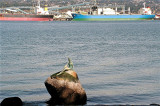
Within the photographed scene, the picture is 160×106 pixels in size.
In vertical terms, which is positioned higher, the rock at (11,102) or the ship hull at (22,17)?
the rock at (11,102)

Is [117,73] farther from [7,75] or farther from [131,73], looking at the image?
[7,75]

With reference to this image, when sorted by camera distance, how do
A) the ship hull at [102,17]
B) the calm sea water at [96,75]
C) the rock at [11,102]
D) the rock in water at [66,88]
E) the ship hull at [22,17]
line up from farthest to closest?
the ship hull at [102,17], the ship hull at [22,17], the calm sea water at [96,75], the rock in water at [66,88], the rock at [11,102]

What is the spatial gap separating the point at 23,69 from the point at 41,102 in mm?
8412

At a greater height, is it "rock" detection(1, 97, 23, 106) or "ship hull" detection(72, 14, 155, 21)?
"rock" detection(1, 97, 23, 106)

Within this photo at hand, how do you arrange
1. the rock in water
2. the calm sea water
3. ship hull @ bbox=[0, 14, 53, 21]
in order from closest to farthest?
the rock in water
the calm sea water
ship hull @ bbox=[0, 14, 53, 21]

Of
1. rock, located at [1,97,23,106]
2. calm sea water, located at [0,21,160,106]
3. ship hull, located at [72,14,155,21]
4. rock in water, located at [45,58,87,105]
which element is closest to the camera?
rock, located at [1,97,23,106]

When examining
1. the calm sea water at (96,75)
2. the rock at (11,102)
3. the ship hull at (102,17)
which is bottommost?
the ship hull at (102,17)

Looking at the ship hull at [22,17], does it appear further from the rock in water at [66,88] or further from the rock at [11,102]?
the rock at [11,102]

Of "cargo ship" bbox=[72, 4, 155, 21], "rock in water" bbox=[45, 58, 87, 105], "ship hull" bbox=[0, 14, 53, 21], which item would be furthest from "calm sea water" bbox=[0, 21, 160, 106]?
"cargo ship" bbox=[72, 4, 155, 21]

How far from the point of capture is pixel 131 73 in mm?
21422

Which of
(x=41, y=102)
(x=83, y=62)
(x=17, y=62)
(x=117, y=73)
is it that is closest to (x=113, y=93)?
(x=41, y=102)

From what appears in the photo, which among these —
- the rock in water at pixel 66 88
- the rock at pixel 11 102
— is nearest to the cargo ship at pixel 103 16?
the rock in water at pixel 66 88

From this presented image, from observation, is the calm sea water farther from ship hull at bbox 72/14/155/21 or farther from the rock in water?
ship hull at bbox 72/14/155/21

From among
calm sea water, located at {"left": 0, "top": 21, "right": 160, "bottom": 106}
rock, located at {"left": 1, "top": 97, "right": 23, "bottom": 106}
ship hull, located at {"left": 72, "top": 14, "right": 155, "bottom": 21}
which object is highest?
rock, located at {"left": 1, "top": 97, "right": 23, "bottom": 106}
